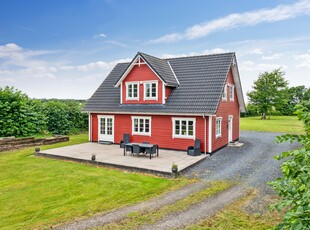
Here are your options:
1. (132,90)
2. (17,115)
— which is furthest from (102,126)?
(17,115)

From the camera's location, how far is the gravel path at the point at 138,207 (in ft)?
22.9

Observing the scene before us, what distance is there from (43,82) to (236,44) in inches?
900

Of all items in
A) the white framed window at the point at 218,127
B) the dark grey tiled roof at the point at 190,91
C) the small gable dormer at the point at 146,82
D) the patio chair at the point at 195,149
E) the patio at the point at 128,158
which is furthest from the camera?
the small gable dormer at the point at 146,82

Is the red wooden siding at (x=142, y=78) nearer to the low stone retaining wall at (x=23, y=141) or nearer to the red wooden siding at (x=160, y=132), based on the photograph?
the red wooden siding at (x=160, y=132)

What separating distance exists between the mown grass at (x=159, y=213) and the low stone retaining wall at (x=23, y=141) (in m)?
14.6

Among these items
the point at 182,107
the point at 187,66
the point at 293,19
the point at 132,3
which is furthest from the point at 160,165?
the point at 293,19

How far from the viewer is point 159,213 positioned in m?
7.67

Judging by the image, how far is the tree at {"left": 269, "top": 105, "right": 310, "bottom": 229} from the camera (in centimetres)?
221

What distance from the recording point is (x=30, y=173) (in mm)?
12234

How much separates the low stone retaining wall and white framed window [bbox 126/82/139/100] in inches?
291

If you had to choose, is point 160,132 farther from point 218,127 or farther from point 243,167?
point 243,167

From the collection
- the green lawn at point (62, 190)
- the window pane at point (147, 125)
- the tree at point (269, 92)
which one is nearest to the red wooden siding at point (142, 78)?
the window pane at point (147, 125)

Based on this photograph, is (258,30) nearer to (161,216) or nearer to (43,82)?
(161,216)

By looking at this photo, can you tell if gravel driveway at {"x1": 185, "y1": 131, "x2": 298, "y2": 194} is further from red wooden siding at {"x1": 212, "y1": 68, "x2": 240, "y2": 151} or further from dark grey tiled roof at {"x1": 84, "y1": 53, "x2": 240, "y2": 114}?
dark grey tiled roof at {"x1": 84, "y1": 53, "x2": 240, "y2": 114}
